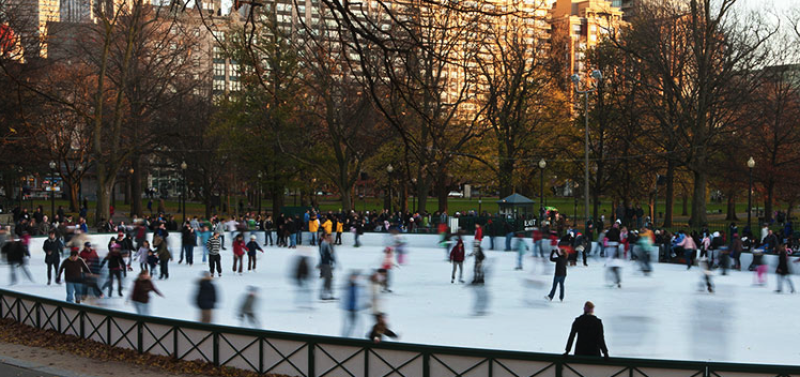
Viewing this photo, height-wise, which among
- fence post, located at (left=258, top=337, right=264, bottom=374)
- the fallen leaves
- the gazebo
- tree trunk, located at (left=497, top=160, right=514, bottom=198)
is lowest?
the fallen leaves

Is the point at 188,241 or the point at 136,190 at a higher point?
the point at 136,190

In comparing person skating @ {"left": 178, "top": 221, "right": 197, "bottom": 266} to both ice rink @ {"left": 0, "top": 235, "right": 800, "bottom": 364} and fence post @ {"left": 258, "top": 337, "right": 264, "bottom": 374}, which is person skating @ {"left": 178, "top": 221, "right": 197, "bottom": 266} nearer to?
ice rink @ {"left": 0, "top": 235, "right": 800, "bottom": 364}

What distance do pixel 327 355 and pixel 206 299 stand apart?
12.1ft

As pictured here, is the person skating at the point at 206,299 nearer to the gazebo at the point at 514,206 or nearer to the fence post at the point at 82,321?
the fence post at the point at 82,321

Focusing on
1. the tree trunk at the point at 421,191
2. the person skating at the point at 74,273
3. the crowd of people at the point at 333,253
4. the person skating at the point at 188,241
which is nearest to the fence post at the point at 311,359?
the crowd of people at the point at 333,253

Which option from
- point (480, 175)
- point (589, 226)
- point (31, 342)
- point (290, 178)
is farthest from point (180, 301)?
point (480, 175)

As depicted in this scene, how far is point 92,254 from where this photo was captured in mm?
17812

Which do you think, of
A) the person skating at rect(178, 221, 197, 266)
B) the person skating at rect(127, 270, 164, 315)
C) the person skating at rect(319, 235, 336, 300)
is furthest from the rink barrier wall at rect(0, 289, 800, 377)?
the person skating at rect(178, 221, 197, 266)

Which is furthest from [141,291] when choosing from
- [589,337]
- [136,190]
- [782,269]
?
[136,190]

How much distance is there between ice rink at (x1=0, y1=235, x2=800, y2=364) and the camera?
13203mm

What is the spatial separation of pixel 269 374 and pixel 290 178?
37444 mm

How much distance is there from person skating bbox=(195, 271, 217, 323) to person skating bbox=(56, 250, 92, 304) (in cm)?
486

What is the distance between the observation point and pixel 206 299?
42.2 feet

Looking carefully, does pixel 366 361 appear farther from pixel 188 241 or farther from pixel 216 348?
pixel 188 241
